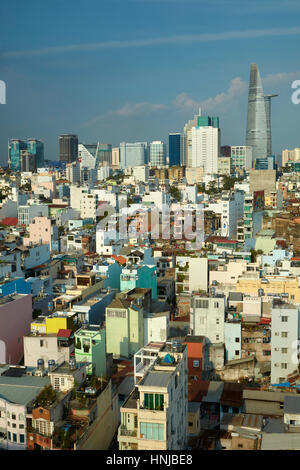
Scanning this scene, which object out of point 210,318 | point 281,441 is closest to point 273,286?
point 210,318

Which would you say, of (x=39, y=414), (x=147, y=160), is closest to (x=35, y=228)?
(x=39, y=414)

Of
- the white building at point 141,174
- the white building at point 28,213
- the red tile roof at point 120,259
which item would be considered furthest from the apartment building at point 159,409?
the white building at point 141,174

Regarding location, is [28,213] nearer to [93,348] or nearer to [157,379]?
[93,348]

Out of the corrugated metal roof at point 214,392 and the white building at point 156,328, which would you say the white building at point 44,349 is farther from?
the corrugated metal roof at point 214,392

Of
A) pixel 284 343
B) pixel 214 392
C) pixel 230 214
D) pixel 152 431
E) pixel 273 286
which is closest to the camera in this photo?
pixel 152 431
